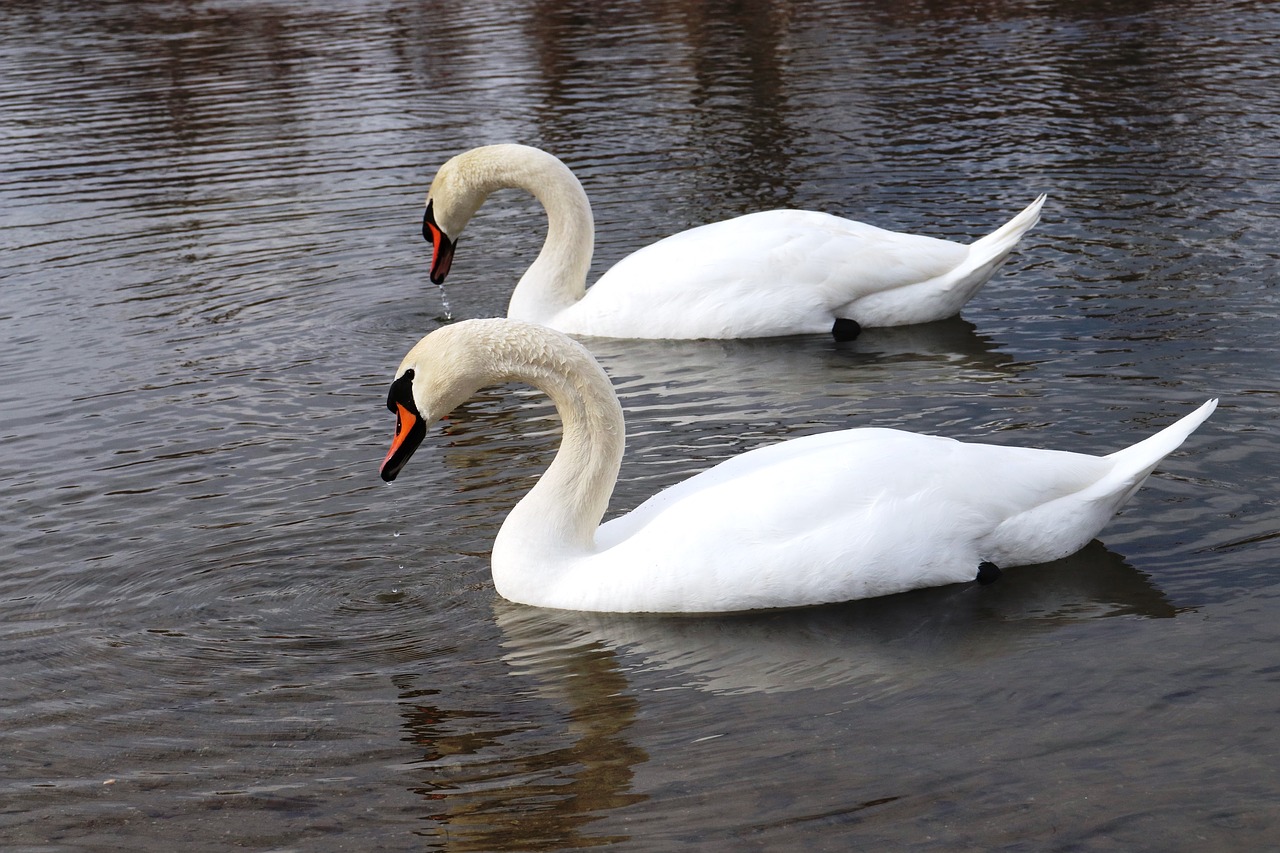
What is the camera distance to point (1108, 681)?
586cm

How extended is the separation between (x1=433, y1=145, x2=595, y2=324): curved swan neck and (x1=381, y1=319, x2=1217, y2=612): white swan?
188 inches

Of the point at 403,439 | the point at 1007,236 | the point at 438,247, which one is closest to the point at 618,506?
the point at 403,439

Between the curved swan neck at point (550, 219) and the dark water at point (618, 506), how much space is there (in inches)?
21.1

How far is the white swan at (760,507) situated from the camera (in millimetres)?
6453

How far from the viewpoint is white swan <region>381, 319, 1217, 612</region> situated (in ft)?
21.2

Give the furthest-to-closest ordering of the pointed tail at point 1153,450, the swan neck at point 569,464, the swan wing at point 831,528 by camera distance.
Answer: the swan neck at point 569,464, the pointed tail at point 1153,450, the swan wing at point 831,528

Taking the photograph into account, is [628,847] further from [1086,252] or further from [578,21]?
[578,21]

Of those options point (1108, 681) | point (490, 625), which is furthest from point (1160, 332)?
point (490, 625)

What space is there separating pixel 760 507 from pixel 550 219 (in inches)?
227

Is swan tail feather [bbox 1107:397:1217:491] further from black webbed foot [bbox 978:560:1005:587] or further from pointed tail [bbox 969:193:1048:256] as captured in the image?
pointed tail [bbox 969:193:1048:256]

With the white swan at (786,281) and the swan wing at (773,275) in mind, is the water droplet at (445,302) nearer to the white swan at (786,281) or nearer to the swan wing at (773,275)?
the white swan at (786,281)

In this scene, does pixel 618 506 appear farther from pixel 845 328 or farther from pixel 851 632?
pixel 845 328

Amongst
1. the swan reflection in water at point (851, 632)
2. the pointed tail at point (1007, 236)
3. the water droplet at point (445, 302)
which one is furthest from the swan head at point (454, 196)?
the swan reflection in water at point (851, 632)

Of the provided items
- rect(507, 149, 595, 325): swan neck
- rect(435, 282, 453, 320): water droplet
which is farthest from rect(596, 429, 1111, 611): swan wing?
rect(435, 282, 453, 320): water droplet
